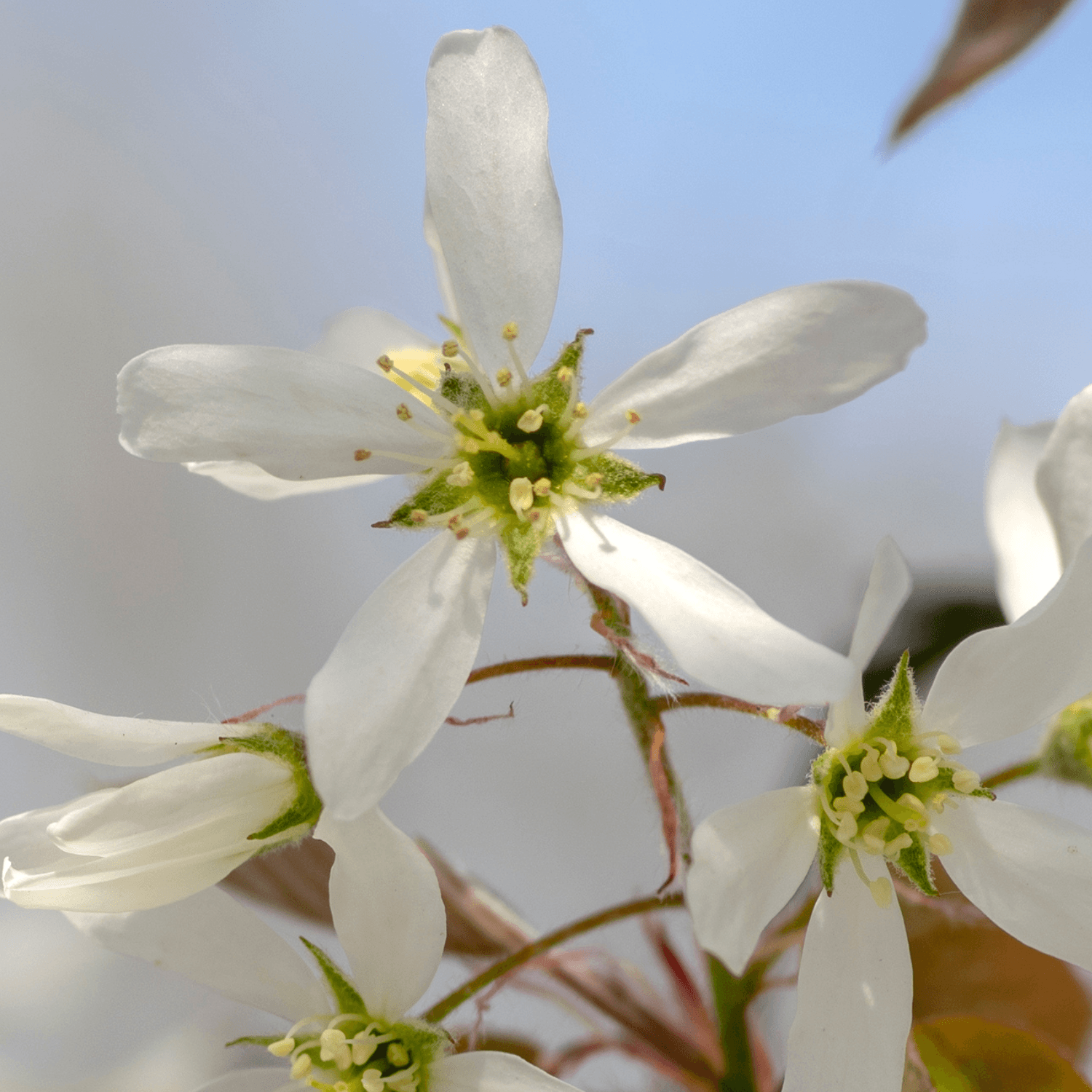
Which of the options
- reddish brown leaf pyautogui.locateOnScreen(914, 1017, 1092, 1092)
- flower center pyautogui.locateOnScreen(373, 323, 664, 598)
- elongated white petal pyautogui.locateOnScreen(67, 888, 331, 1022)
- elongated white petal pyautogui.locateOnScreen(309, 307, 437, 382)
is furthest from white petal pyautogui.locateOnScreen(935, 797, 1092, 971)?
elongated white petal pyautogui.locateOnScreen(309, 307, 437, 382)

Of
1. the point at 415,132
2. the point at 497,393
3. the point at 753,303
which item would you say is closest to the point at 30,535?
the point at 415,132

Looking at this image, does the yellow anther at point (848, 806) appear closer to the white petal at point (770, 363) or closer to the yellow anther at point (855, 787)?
the yellow anther at point (855, 787)

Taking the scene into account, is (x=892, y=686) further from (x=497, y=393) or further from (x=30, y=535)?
(x=30, y=535)

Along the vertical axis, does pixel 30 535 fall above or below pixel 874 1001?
above

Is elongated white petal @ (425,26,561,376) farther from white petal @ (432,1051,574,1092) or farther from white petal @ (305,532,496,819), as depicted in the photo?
white petal @ (432,1051,574,1092)

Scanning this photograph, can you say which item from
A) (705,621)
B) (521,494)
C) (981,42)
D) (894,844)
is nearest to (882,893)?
(894,844)

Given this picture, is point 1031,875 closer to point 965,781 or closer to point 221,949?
point 965,781
